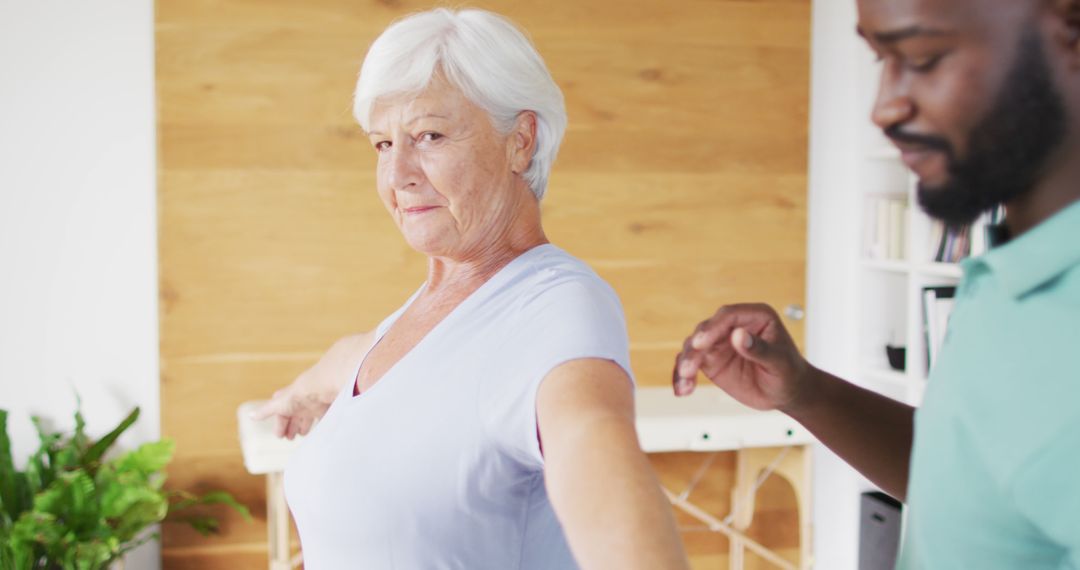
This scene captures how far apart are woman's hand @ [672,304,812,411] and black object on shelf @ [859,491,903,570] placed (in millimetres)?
2513

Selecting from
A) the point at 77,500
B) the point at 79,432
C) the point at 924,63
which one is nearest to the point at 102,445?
the point at 79,432

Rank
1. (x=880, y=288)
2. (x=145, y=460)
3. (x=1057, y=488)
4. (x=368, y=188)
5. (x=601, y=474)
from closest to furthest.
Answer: (x=1057, y=488)
(x=601, y=474)
(x=145, y=460)
(x=368, y=188)
(x=880, y=288)

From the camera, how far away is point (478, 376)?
1057 millimetres

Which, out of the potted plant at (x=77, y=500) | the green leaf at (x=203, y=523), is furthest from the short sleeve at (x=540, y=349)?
the green leaf at (x=203, y=523)

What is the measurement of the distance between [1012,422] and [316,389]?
1.18 metres

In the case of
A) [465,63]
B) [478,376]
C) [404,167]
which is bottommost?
[478,376]

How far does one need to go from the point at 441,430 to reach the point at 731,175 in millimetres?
2766

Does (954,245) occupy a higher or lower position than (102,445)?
higher

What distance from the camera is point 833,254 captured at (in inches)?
145

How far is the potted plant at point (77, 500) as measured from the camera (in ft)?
9.27

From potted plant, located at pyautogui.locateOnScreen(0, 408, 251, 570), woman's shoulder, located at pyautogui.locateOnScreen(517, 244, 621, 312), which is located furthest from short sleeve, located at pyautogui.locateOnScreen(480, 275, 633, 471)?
potted plant, located at pyautogui.locateOnScreen(0, 408, 251, 570)

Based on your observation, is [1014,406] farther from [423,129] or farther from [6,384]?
[6,384]

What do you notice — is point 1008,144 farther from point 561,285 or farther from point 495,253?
point 495,253

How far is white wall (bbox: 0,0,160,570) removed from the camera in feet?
10.3
